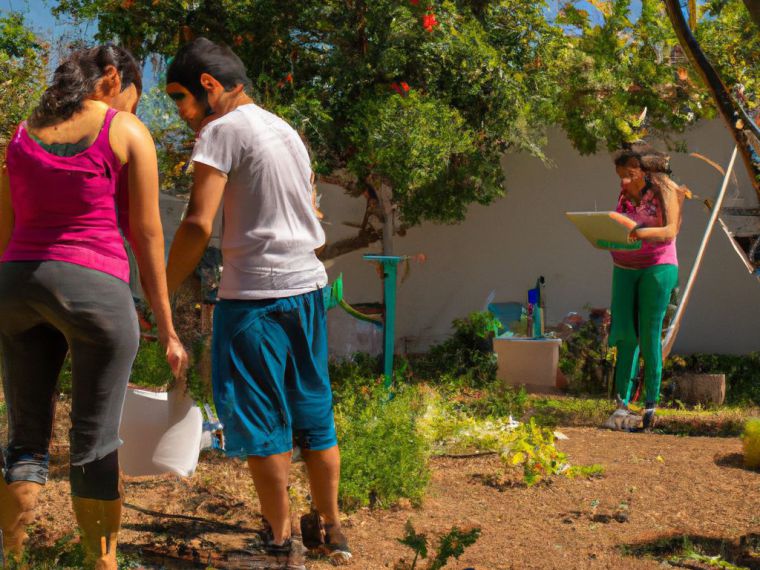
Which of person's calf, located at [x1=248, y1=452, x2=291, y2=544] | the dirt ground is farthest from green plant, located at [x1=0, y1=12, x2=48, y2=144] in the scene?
person's calf, located at [x1=248, y1=452, x2=291, y2=544]

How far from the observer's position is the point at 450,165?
283 inches

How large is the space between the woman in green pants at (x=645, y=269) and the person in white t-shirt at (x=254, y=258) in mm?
3032

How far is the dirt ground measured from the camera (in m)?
3.08

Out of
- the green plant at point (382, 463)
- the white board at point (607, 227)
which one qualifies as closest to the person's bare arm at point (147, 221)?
the green plant at point (382, 463)

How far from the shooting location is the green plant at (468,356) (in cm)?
762

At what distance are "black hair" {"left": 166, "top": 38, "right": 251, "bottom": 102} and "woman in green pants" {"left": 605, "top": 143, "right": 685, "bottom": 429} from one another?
3.16 meters

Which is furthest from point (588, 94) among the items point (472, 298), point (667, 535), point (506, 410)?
point (667, 535)

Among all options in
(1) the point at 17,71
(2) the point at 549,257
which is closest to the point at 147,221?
(2) the point at 549,257

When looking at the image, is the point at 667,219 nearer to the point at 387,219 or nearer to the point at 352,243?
the point at 387,219

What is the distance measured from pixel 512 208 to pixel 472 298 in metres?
1.01

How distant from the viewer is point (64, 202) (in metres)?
2.37

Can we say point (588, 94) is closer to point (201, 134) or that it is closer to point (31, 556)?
point (201, 134)

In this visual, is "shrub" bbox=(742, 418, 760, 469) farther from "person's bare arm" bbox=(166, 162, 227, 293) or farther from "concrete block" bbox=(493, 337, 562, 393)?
"person's bare arm" bbox=(166, 162, 227, 293)

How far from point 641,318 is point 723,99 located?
261 cm
